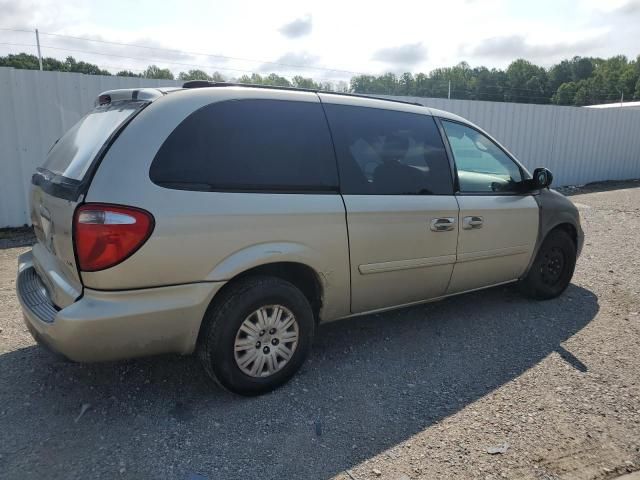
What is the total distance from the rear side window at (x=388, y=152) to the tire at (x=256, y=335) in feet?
2.82

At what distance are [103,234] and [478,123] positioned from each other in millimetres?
11774

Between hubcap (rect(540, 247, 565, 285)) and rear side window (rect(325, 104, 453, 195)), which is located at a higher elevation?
rear side window (rect(325, 104, 453, 195))

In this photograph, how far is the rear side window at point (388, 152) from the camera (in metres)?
3.25

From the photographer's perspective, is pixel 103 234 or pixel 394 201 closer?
pixel 103 234

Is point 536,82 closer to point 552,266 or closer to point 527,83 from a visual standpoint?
point 527,83

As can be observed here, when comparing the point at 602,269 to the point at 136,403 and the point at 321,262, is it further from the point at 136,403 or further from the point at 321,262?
the point at 136,403

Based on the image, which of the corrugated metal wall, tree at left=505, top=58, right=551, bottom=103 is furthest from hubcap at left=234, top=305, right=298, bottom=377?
tree at left=505, top=58, right=551, bottom=103

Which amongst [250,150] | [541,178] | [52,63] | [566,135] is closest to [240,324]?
[250,150]

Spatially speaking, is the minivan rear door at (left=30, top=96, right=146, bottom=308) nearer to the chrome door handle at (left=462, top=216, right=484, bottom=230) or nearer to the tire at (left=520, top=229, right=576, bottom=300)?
the chrome door handle at (left=462, top=216, right=484, bottom=230)

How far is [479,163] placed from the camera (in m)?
4.24

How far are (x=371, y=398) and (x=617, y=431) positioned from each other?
56.5 inches

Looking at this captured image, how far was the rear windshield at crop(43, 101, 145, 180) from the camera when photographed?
2643mm

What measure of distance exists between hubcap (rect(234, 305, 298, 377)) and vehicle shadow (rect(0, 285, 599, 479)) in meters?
0.22

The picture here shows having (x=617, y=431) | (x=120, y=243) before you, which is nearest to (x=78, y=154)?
(x=120, y=243)
